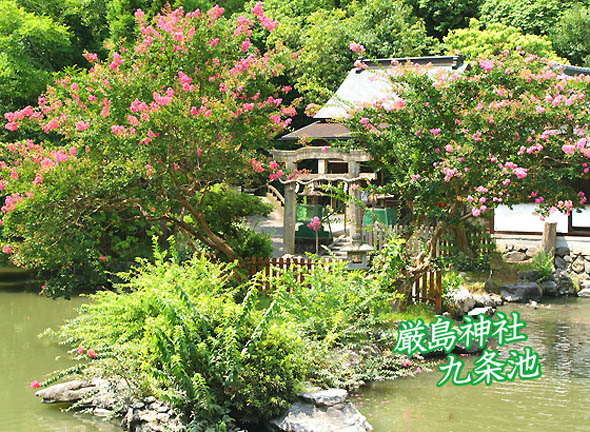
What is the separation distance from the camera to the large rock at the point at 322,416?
26.1 feet

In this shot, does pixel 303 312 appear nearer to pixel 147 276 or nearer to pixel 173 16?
pixel 147 276

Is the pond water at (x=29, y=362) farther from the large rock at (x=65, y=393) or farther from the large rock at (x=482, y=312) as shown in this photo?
the large rock at (x=482, y=312)

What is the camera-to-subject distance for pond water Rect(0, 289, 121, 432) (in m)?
8.74

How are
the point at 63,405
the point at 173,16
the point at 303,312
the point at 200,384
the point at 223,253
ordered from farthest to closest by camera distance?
1. the point at 223,253
2. the point at 173,16
3. the point at 303,312
4. the point at 63,405
5. the point at 200,384

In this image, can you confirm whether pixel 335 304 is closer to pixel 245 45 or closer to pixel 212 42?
pixel 212 42

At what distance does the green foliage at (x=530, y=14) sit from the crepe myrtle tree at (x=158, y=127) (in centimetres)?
2208

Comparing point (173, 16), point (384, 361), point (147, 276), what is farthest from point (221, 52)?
point (384, 361)

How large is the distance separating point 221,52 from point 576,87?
7008 mm

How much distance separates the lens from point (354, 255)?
14.5m

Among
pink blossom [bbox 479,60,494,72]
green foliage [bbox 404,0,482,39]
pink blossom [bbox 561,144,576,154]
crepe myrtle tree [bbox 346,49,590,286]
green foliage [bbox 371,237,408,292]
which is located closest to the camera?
green foliage [bbox 371,237,408,292]

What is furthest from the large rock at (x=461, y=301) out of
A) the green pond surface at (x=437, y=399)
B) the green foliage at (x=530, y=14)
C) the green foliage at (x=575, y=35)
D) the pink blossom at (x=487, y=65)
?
the green foliage at (x=530, y=14)

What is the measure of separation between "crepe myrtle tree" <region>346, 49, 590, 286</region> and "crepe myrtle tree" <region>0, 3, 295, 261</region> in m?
2.46

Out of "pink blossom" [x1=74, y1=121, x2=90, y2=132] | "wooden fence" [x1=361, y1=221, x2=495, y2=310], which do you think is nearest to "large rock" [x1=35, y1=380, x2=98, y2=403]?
"pink blossom" [x1=74, y1=121, x2=90, y2=132]

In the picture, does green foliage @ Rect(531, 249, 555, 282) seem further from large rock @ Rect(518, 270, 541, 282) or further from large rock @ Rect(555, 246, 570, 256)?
large rock @ Rect(555, 246, 570, 256)
